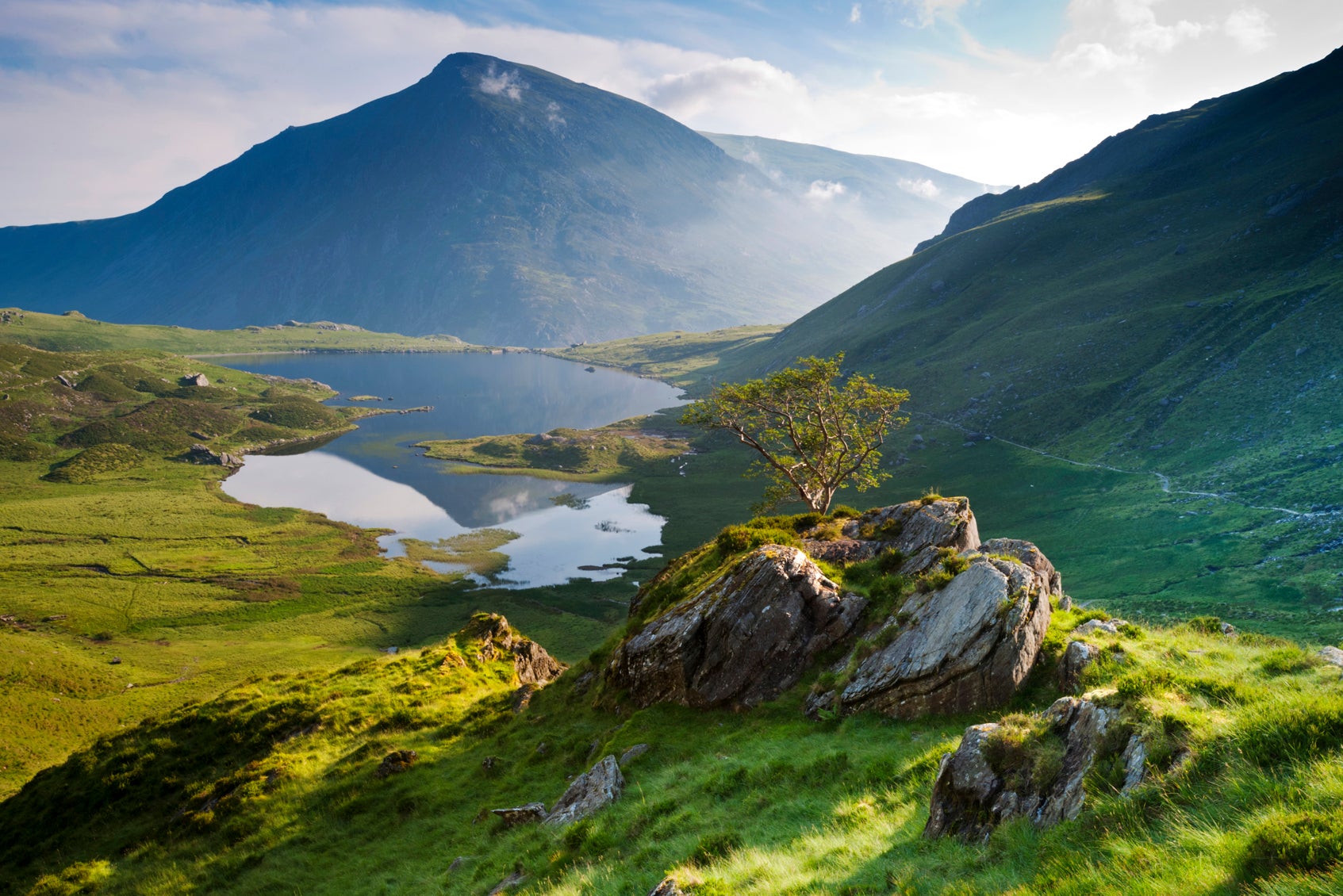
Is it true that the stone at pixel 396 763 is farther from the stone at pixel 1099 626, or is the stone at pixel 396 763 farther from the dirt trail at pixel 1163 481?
the dirt trail at pixel 1163 481

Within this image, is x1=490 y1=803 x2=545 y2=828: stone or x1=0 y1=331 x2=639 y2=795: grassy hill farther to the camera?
x1=0 y1=331 x2=639 y2=795: grassy hill

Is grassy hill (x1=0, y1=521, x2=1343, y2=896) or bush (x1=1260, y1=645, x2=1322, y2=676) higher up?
bush (x1=1260, y1=645, x2=1322, y2=676)

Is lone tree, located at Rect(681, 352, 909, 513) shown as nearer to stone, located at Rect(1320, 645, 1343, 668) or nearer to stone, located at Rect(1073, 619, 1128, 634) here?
stone, located at Rect(1073, 619, 1128, 634)

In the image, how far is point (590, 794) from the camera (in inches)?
853

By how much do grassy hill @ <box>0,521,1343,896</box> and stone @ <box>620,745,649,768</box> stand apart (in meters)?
0.27

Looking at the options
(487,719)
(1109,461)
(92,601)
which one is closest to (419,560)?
(92,601)

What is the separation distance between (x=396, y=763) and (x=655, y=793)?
55.6ft

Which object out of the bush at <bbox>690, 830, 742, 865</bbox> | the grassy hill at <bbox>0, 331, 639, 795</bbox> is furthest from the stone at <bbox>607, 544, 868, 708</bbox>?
the grassy hill at <bbox>0, 331, 639, 795</bbox>

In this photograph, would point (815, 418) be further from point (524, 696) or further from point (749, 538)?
point (524, 696)

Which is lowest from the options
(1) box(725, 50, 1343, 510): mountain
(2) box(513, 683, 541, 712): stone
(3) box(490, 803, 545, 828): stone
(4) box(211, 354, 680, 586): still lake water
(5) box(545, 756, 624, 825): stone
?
(4) box(211, 354, 680, 586): still lake water

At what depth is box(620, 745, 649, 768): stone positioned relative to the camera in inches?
927

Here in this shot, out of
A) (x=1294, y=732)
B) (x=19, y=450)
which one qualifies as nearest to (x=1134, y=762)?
(x=1294, y=732)

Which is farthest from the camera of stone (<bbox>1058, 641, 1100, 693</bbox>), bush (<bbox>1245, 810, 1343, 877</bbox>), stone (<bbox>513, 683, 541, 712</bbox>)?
stone (<bbox>513, 683, 541, 712</bbox>)

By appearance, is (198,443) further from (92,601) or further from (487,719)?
(487,719)
